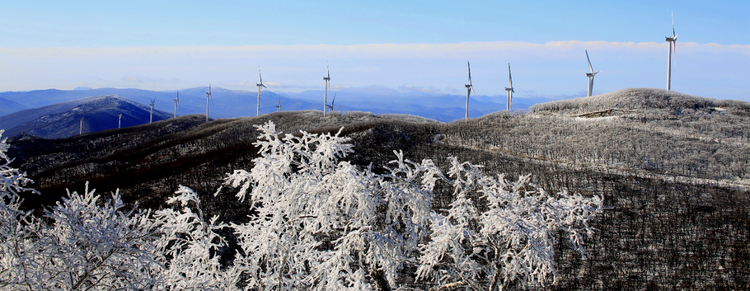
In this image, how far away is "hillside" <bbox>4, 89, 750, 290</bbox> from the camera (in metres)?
18.2

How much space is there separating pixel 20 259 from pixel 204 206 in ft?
66.0

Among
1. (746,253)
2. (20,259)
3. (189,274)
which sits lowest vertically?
(746,253)

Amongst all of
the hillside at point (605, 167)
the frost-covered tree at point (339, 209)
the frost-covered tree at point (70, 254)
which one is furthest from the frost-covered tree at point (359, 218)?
the hillside at point (605, 167)

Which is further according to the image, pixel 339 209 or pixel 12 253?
pixel 339 209

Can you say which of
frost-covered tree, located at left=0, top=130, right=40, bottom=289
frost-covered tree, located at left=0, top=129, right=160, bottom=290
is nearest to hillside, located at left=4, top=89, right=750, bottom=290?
frost-covered tree, located at left=0, top=129, right=160, bottom=290

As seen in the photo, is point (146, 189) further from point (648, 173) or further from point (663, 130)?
point (663, 130)

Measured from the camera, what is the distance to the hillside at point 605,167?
18188 mm

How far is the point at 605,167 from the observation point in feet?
107

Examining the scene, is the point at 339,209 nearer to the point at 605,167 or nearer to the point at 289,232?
the point at 289,232

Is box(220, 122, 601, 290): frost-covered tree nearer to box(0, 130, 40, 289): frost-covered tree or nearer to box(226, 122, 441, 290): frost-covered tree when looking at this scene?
box(226, 122, 441, 290): frost-covered tree

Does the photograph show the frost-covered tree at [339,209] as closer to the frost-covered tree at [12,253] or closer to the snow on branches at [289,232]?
the snow on branches at [289,232]

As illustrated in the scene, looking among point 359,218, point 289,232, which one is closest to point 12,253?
point 289,232

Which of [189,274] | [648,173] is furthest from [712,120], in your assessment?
[189,274]

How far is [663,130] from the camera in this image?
43.2 m
